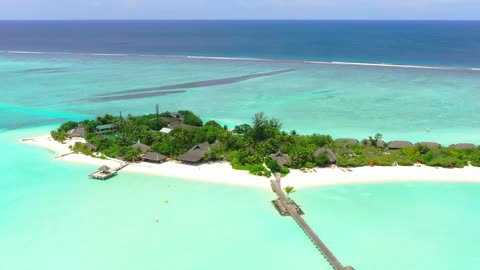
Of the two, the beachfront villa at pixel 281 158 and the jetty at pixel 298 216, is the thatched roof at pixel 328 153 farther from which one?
the jetty at pixel 298 216

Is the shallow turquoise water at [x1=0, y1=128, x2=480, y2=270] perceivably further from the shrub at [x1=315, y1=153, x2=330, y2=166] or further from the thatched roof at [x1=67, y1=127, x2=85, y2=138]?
the thatched roof at [x1=67, y1=127, x2=85, y2=138]

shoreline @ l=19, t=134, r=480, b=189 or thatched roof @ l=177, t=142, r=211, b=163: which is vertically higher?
thatched roof @ l=177, t=142, r=211, b=163

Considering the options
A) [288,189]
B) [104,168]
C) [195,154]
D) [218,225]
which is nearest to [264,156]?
[195,154]

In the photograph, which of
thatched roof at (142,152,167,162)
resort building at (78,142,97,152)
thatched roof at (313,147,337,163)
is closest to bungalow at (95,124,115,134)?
resort building at (78,142,97,152)

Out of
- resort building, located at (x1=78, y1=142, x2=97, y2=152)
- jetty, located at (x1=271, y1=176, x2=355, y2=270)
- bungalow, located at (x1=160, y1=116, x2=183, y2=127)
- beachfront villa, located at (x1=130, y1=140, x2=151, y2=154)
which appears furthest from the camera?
bungalow, located at (x1=160, y1=116, x2=183, y2=127)

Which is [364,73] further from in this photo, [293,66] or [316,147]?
[316,147]

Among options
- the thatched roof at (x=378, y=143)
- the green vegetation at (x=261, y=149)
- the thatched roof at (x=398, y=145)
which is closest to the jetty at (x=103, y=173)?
the green vegetation at (x=261, y=149)

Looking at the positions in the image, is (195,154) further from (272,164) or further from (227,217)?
(227,217)
